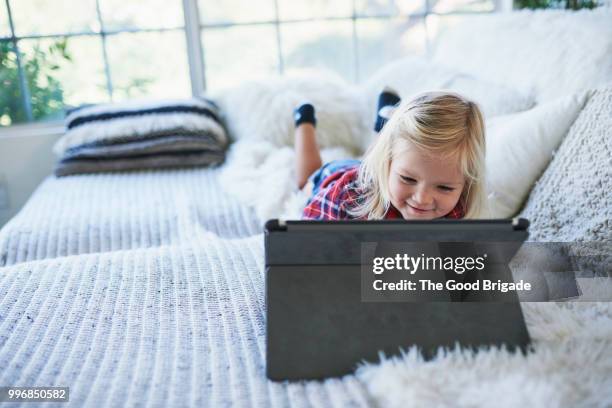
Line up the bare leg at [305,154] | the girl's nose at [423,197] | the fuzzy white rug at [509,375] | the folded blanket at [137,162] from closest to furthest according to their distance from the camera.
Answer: the fuzzy white rug at [509,375]
the girl's nose at [423,197]
the bare leg at [305,154]
the folded blanket at [137,162]

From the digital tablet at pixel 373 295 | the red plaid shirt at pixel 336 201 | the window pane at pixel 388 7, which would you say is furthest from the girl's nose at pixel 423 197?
the window pane at pixel 388 7

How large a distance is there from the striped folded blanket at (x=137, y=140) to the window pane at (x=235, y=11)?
0.59 meters

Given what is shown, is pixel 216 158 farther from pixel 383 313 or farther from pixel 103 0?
pixel 383 313

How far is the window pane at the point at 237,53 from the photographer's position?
2.47 m

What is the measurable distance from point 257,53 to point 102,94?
749 millimetres

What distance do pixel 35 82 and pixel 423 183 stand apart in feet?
6.60

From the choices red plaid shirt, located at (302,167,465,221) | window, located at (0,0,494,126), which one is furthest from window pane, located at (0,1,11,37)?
red plaid shirt, located at (302,167,465,221)

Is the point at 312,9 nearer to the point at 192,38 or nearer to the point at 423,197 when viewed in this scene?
the point at 192,38

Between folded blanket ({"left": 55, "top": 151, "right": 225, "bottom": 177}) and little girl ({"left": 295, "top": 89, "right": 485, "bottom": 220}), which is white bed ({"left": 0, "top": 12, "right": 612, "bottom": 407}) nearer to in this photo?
little girl ({"left": 295, "top": 89, "right": 485, "bottom": 220})

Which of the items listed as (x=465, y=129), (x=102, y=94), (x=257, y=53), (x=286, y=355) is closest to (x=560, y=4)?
(x=465, y=129)

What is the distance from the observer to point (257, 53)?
8.26 ft

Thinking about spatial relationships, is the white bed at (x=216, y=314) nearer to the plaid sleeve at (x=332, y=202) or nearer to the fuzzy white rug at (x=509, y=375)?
the fuzzy white rug at (x=509, y=375)

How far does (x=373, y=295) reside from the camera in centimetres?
78

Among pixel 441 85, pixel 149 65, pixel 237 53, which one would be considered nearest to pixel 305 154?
→ pixel 441 85
